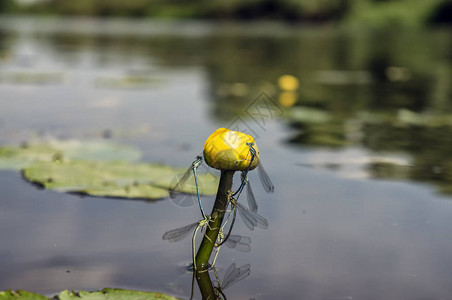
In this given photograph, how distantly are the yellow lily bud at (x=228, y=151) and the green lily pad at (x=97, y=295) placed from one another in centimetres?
Answer: 39

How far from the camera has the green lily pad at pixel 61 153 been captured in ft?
11.8

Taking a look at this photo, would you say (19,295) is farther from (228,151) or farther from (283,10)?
(283,10)

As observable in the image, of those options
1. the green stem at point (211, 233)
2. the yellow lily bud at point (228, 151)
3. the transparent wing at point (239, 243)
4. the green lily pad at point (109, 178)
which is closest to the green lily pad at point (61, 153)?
the green lily pad at point (109, 178)

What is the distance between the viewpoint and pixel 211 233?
207cm

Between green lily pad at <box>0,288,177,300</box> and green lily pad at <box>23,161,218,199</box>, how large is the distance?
3.61 feet

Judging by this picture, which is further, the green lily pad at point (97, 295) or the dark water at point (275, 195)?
the dark water at point (275, 195)

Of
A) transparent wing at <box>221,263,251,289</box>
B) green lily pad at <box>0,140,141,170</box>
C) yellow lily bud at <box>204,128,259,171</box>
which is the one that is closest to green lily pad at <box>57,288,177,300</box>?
transparent wing at <box>221,263,251,289</box>

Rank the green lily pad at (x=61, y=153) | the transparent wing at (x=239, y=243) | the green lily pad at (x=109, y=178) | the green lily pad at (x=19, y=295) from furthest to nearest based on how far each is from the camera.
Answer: the green lily pad at (x=61, y=153)
the green lily pad at (x=109, y=178)
the transparent wing at (x=239, y=243)
the green lily pad at (x=19, y=295)

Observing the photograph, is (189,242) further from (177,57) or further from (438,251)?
(177,57)

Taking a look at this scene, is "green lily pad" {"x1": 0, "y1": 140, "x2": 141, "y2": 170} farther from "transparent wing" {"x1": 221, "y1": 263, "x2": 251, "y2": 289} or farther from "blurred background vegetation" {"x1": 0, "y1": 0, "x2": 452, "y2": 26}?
"blurred background vegetation" {"x1": 0, "y1": 0, "x2": 452, "y2": 26}

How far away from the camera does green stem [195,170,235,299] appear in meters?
2.01

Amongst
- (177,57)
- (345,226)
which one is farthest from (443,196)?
(177,57)

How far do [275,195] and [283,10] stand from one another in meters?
42.6

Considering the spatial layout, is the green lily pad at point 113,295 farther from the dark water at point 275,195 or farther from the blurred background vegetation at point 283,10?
the blurred background vegetation at point 283,10
